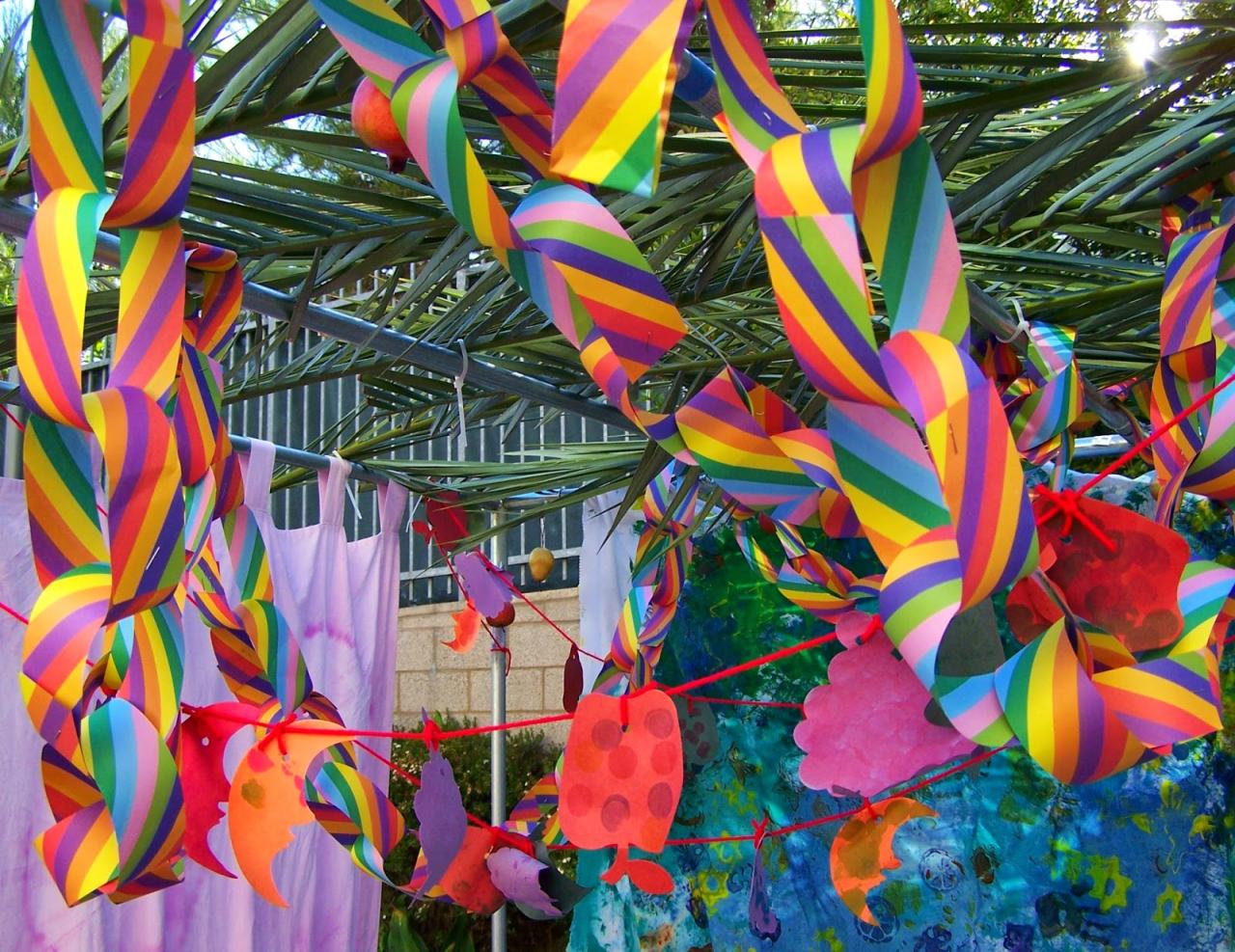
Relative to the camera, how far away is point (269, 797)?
61 cm

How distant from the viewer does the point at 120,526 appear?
35cm

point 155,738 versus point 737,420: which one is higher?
point 737,420

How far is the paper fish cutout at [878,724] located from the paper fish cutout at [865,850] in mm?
263

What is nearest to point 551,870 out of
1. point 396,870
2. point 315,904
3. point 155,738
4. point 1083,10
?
point 155,738

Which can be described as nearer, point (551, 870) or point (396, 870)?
point (551, 870)

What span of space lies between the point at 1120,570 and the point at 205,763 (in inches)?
17.4

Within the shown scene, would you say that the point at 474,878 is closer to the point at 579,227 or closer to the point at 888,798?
the point at 888,798

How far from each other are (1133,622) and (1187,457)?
98 mm

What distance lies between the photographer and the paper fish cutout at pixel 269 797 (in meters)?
0.59

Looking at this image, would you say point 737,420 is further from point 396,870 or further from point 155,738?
point 396,870

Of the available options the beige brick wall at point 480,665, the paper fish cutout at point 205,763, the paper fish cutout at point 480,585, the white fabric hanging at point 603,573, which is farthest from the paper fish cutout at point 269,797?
the beige brick wall at point 480,665

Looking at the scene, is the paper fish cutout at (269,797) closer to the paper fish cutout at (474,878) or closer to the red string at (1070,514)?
the paper fish cutout at (474,878)

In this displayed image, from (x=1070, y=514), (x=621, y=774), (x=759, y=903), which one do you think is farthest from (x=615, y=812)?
(x=759, y=903)

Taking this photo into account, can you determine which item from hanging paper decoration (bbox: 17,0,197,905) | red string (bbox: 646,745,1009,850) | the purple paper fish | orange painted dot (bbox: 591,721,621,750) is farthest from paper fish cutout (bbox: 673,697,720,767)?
hanging paper decoration (bbox: 17,0,197,905)
